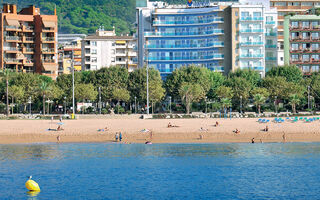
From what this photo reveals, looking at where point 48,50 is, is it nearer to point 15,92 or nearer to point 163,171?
point 15,92

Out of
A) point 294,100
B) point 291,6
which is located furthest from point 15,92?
point 291,6

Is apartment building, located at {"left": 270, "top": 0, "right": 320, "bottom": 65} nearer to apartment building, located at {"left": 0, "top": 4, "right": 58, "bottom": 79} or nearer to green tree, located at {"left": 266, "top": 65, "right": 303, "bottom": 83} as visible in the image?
green tree, located at {"left": 266, "top": 65, "right": 303, "bottom": 83}

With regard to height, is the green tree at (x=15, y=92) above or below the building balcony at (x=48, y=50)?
below

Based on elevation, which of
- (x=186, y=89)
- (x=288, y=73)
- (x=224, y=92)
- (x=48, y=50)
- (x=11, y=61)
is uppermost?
(x=48, y=50)

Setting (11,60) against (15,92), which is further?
(11,60)

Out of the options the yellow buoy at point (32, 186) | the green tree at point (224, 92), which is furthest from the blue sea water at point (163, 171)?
the green tree at point (224, 92)

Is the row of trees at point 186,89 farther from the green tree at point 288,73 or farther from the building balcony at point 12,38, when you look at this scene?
the building balcony at point 12,38

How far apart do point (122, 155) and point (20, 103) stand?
72229mm

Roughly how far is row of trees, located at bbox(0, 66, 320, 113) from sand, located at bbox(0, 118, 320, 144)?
114 feet

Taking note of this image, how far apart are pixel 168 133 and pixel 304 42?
87.7 m

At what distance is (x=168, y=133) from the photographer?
9612 centimetres

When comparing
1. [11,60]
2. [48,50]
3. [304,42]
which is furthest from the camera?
[48,50]

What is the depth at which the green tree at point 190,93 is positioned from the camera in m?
141

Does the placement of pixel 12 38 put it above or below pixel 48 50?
Result: above
